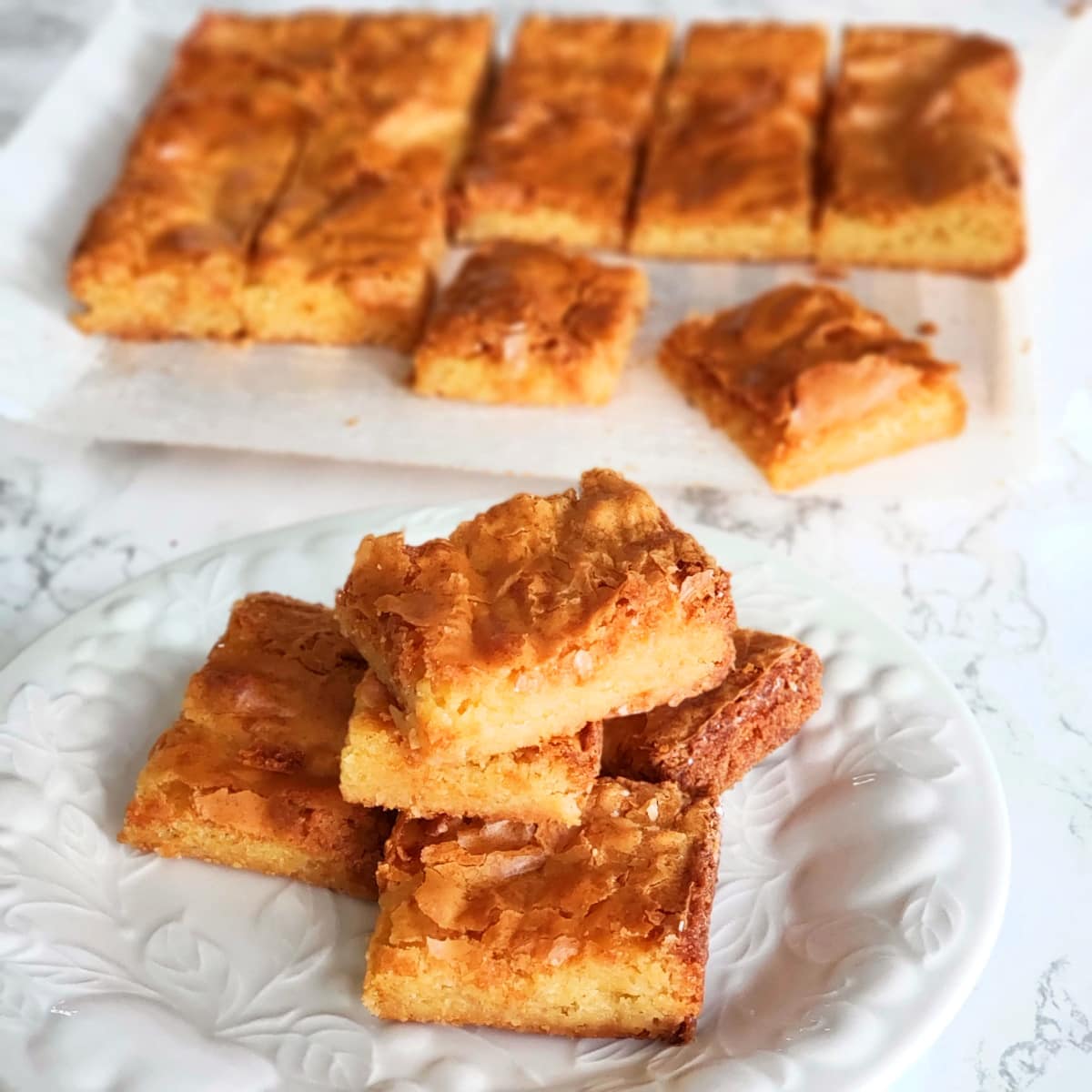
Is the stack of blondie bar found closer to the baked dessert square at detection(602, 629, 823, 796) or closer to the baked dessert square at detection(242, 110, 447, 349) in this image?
the baked dessert square at detection(602, 629, 823, 796)

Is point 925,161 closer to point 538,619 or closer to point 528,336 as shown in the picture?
point 528,336

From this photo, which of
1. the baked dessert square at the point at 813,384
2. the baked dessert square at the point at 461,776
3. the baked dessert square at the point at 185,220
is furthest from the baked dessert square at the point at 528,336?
the baked dessert square at the point at 461,776

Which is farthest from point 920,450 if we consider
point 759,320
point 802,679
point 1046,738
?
point 802,679

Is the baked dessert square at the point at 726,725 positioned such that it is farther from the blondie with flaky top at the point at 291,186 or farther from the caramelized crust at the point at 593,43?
the caramelized crust at the point at 593,43

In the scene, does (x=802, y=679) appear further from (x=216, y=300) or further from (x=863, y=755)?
(x=216, y=300)

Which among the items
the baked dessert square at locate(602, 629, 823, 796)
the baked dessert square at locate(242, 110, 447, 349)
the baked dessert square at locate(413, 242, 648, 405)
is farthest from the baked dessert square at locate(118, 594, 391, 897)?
the baked dessert square at locate(242, 110, 447, 349)
